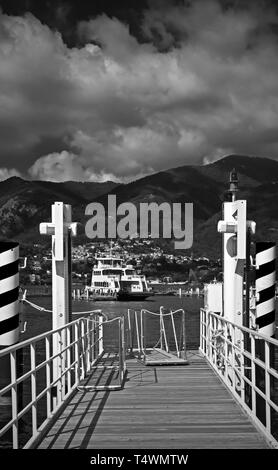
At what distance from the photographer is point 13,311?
928 cm

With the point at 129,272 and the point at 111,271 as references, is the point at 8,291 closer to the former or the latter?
the point at 129,272

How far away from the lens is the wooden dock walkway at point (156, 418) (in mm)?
6215

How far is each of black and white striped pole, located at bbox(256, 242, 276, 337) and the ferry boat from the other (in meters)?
106

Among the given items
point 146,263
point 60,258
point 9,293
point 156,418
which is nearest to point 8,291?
point 9,293

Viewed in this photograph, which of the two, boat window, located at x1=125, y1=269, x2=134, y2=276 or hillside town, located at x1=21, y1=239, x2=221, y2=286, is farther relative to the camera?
hillside town, located at x1=21, y1=239, x2=221, y2=286

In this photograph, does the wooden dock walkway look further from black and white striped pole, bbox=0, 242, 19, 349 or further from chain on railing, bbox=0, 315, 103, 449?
black and white striped pole, bbox=0, 242, 19, 349

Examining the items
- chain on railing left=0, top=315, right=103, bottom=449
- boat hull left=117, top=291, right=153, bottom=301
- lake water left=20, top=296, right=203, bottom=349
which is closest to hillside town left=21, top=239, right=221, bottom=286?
boat hull left=117, top=291, right=153, bottom=301

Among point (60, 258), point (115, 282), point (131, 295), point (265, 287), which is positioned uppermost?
point (60, 258)

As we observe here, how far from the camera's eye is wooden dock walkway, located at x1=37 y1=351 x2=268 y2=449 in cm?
621

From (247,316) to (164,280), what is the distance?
607ft

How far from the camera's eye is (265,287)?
34.0 ft

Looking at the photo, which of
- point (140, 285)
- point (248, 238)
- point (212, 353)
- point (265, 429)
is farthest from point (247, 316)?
point (140, 285)

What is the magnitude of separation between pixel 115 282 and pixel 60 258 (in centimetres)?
11239
